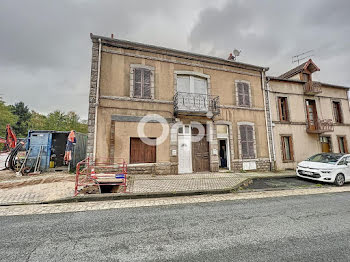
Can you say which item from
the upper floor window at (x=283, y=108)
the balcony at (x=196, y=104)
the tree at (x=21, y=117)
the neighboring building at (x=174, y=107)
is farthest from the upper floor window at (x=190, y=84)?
the tree at (x=21, y=117)

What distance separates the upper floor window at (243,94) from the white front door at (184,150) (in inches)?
165

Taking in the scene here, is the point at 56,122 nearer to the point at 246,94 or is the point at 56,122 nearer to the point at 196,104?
the point at 196,104

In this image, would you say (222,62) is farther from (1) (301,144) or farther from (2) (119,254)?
(2) (119,254)

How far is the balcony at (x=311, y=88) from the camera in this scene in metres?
12.2

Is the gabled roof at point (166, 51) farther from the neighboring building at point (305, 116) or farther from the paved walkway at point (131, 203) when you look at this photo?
the paved walkway at point (131, 203)

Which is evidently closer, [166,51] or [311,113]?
[166,51]

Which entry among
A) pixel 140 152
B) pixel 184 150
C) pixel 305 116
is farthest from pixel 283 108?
pixel 140 152

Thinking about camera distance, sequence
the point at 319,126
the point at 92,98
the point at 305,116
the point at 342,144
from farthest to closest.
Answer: the point at 342,144, the point at 305,116, the point at 319,126, the point at 92,98

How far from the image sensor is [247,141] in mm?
10352

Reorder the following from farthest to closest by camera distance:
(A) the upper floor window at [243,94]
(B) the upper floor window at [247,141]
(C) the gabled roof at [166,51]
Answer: (A) the upper floor window at [243,94]
(B) the upper floor window at [247,141]
(C) the gabled roof at [166,51]

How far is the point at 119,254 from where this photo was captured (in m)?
2.27

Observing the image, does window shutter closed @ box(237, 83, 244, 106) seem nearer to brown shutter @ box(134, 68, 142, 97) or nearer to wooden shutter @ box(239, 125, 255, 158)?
wooden shutter @ box(239, 125, 255, 158)

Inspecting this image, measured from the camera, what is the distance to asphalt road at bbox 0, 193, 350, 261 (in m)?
2.25

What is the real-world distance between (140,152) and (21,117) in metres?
42.3
